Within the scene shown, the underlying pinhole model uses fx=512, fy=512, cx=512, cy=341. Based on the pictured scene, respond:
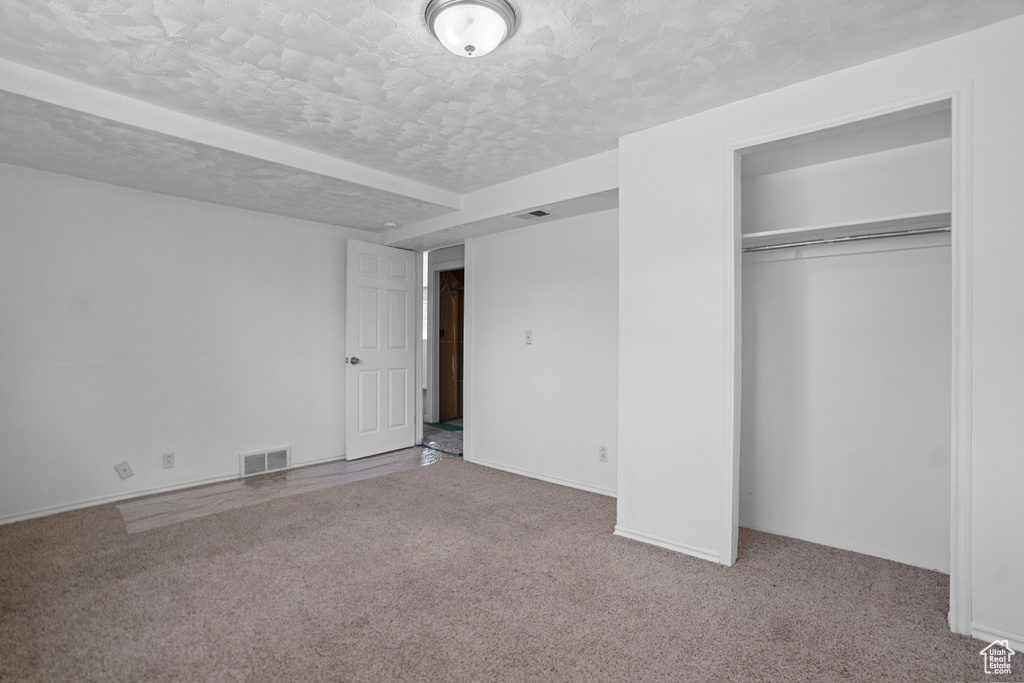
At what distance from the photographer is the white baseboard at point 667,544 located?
8.98 ft

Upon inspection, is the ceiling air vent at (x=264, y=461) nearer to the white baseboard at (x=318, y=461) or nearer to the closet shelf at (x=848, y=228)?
the white baseboard at (x=318, y=461)

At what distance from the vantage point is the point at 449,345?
24.1 ft

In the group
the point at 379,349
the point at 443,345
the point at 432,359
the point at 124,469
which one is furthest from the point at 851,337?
the point at 443,345

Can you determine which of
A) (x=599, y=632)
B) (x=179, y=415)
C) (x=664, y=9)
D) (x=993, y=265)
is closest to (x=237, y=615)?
(x=599, y=632)

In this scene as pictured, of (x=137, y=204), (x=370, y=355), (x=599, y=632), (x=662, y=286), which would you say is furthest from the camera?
(x=370, y=355)

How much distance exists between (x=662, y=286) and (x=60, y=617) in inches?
127

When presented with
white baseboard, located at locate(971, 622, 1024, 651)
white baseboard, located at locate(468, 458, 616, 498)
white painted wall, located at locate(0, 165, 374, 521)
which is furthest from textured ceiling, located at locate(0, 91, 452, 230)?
white baseboard, located at locate(971, 622, 1024, 651)

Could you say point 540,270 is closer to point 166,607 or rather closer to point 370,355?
point 370,355

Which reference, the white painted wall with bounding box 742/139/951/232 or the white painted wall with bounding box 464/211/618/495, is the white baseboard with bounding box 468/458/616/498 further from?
the white painted wall with bounding box 742/139/951/232

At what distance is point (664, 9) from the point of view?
1.94 meters

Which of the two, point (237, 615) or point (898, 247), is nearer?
point (237, 615)

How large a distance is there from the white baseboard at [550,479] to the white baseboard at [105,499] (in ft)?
7.06

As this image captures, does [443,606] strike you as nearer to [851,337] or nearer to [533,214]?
[851,337]

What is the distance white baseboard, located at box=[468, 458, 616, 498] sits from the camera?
396 cm
